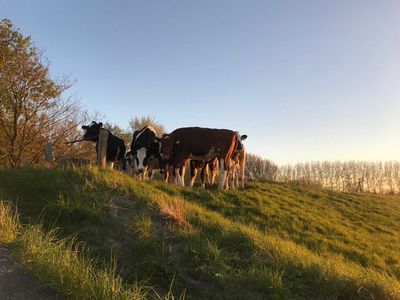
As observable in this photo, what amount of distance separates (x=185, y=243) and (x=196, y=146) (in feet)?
31.3

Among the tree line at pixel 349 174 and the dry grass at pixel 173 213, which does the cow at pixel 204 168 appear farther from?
the tree line at pixel 349 174

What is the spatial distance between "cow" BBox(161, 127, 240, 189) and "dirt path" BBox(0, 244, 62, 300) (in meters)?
11.3

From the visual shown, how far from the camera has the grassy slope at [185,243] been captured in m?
7.67

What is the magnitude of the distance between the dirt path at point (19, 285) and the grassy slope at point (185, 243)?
158 cm

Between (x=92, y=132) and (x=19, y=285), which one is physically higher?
(x=92, y=132)

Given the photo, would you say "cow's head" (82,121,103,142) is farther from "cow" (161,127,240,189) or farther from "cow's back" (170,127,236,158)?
"cow's back" (170,127,236,158)

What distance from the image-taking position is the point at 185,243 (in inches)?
346

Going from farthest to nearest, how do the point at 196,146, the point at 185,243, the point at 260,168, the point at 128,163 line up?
the point at 260,168, the point at 128,163, the point at 196,146, the point at 185,243

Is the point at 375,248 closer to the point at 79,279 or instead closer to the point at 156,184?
the point at 156,184

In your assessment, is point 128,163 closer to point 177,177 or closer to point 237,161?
point 177,177

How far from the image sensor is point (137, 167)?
17.9 m

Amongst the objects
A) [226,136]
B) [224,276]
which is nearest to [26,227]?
[224,276]

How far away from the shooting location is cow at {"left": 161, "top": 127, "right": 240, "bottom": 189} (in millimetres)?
18109

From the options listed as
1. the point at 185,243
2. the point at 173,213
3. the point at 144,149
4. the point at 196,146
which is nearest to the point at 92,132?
the point at 144,149
